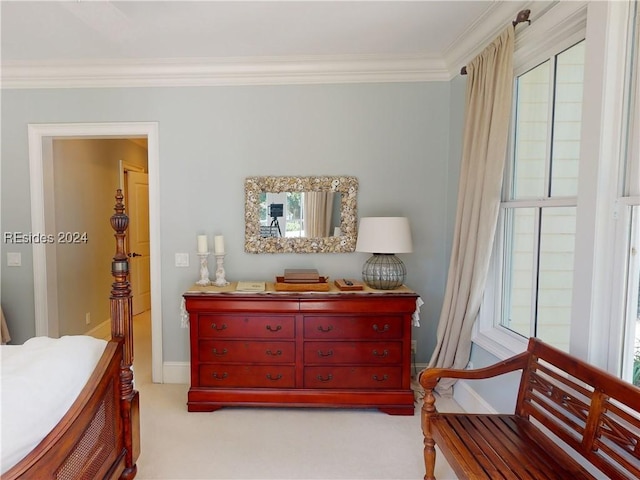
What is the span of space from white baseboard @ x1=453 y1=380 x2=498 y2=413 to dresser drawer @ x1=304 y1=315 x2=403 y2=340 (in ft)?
2.37

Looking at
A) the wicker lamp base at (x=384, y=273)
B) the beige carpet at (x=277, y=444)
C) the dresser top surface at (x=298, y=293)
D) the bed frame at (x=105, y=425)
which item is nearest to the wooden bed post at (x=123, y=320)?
the bed frame at (x=105, y=425)

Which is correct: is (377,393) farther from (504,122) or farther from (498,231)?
(504,122)

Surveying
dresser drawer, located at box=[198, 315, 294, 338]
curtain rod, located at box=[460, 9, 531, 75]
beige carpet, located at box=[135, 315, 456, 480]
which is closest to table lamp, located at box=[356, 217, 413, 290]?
dresser drawer, located at box=[198, 315, 294, 338]

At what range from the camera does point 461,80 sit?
2.74 m

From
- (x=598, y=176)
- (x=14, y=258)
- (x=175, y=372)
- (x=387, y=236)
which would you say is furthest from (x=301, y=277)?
(x=14, y=258)

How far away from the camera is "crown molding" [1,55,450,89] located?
284 centimetres

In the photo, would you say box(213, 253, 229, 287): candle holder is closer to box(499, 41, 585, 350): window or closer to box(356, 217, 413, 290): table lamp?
box(356, 217, 413, 290): table lamp

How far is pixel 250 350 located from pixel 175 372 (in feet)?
3.20

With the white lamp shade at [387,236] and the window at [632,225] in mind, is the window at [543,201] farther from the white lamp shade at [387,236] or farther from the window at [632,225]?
the white lamp shade at [387,236]

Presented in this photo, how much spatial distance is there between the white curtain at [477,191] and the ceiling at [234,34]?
0.29m

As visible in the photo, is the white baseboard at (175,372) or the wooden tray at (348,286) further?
the white baseboard at (175,372)

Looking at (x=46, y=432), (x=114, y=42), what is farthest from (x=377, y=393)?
(x=114, y=42)

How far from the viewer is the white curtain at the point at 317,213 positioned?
9.71 feet

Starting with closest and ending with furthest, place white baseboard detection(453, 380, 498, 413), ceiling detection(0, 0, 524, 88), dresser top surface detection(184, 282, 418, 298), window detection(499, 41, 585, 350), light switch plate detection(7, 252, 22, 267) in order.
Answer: window detection(499, 41, 585, 350)
ceiling detection(0, 0, 524, 88)
white baseboard detection(453, 380, 498, 413)
dresser top surface detection(184, 282, 418, 298)
light switch plate detection(7, 252, 22, 267)
